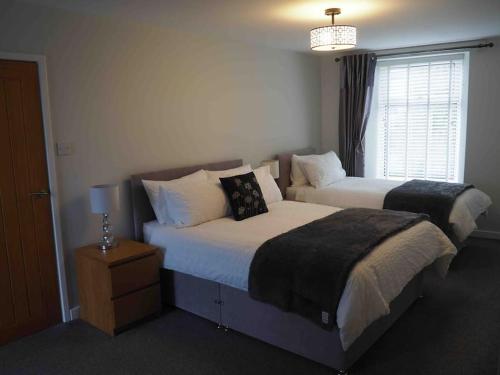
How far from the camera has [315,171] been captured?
16.4 ft

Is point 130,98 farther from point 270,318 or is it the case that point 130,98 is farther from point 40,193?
point 270,318

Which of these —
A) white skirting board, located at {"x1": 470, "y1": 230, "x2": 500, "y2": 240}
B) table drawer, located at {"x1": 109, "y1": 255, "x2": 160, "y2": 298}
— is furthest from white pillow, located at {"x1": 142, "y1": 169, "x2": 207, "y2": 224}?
white skirting board, located at {"x1": 470, "y1": 230, "x2": 500, "y2": 240}

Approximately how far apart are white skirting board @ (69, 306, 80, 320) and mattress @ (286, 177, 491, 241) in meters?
2.66

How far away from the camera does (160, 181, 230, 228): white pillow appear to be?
11.1 ft

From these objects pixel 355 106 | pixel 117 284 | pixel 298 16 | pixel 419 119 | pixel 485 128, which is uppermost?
pixel 298 16

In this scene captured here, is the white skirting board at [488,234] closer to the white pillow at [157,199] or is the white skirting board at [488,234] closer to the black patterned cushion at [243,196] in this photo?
the black patterned cushion at [243,196]

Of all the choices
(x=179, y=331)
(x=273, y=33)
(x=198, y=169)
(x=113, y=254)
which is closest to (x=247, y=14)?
(x=273, y=33)

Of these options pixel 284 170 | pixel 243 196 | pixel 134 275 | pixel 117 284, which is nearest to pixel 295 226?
pixel 243 196

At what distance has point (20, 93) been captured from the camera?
2.84 metres

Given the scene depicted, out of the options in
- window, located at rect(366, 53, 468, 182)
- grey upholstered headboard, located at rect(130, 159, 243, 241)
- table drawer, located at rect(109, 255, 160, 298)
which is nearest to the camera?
table drawer, located at rect(109, 255, 160, 298)

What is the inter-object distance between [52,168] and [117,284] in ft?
3.09

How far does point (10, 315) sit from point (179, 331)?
1150 mm

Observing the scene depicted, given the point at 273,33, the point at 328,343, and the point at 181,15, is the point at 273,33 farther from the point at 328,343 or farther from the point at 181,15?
the point at 328,343

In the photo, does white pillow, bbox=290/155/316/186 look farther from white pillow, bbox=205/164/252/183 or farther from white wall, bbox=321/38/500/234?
white wall, bbox=321/38/500/234
